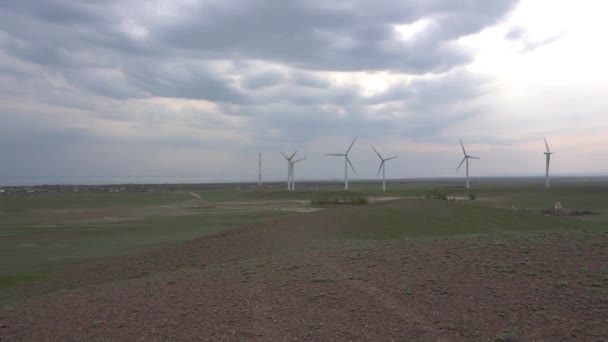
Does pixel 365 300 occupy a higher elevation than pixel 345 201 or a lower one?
lower

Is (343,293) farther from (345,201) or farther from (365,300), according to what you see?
(345,201)

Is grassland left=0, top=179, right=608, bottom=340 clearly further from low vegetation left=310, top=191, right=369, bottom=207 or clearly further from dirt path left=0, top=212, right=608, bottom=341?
low vegetation left=310, top=191, right=369, bottom=207

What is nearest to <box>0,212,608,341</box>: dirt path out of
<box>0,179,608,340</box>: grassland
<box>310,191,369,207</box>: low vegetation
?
<box>0,179,608,340</box>: grassland

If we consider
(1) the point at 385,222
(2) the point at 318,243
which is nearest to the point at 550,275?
(2) the point at 318,243

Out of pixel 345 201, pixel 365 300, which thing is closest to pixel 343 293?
pixel 365 300

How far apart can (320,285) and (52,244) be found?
80.4 ft

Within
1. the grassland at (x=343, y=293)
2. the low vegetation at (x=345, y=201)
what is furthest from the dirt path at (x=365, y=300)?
the low vegetation at (x=345, y=201)

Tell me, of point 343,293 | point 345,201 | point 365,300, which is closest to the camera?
point 365,300

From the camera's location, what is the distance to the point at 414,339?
8.73 metres

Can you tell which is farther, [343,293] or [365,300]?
[343,293]

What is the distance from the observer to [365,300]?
10.6 metres

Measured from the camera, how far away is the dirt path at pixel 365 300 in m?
9.23

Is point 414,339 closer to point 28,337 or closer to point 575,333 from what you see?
point 575,333

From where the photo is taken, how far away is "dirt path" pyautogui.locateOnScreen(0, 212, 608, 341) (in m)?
9.23
